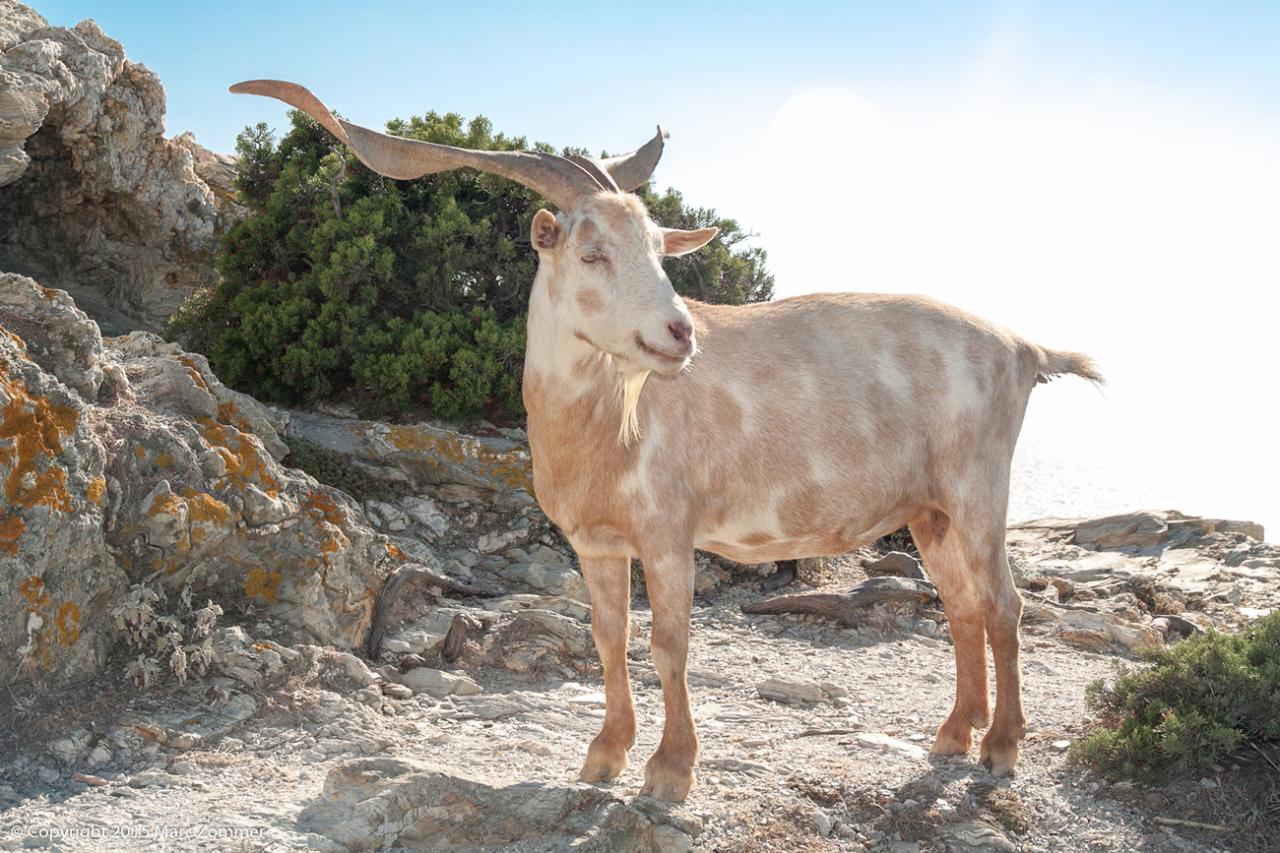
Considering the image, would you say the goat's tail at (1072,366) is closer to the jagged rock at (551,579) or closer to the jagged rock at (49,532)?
the jagged rock at (551,579)

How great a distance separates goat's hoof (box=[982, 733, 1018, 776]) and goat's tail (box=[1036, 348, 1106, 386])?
224cm

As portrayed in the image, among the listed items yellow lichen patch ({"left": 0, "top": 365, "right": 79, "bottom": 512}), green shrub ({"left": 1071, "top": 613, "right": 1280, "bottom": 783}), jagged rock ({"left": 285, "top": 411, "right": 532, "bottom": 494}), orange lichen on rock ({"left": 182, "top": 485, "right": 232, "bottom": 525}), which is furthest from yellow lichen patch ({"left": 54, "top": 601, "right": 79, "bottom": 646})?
green shrub ({"left": 1071, "top": 613, "right": 1280, "bottom": 783})

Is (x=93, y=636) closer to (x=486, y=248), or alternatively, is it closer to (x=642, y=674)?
(x=642, y=674)

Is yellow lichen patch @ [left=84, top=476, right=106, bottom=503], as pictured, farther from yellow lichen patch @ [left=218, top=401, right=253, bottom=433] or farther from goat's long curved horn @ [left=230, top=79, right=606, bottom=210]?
goat's long curved horn @ [left=230, top=79, right=606, bottom=210]

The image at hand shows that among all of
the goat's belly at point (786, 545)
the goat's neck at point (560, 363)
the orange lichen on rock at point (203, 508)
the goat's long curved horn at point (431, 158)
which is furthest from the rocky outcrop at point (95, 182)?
the goat's belly at point (786, 545)

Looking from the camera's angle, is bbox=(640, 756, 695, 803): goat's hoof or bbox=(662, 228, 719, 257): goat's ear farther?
bbox=(662, 228, 719, 257): goat's ear

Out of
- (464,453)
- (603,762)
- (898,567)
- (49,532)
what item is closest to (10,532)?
(49,532)

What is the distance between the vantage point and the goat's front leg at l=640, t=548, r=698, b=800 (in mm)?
5102

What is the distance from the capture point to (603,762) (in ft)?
17.9

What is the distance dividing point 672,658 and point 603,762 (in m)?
0.77

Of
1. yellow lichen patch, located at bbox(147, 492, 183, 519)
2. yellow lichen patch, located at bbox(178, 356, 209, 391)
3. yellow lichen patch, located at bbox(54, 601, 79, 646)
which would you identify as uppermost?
yellow lichen patch, located at bbox(178, 356, 209, 391)

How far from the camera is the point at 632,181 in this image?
614cm

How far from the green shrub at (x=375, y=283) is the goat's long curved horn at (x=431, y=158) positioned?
17.2 ft

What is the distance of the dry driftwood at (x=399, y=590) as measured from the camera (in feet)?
23.8
